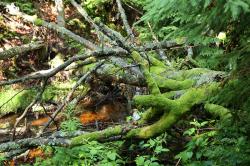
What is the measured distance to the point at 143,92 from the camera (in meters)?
6.96

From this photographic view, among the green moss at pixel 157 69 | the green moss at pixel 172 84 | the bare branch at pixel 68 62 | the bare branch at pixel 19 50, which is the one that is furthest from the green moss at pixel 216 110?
the bare branch at pixel 19 50

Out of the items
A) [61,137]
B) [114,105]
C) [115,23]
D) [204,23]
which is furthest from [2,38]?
[204,23]

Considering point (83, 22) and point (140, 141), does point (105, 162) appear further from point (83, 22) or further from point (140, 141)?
point (83, 22)

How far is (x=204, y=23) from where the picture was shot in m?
2.48

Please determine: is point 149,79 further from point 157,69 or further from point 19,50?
point 19,50

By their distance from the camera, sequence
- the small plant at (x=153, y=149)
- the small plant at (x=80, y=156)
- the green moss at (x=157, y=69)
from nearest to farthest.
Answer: the small plant at (x=153, y=149) < the small plant at (x=80, y=156) < the green moss at (x=157, y=69)

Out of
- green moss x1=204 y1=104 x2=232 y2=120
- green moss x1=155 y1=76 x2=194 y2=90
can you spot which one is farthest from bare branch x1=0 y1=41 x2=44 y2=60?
green moss x1=204 y1=104 x2=232 y2=120

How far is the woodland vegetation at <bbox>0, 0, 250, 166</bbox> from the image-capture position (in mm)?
2783

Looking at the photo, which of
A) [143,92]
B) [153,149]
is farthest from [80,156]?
[143,92]

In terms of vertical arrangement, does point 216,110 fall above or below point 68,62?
below

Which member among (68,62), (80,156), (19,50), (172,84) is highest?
(19,50)

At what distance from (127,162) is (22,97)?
5.13 metres

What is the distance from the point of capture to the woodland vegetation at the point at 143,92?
2.78 metres

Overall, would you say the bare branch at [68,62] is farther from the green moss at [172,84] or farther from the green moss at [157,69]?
the green moss at [172,84]
